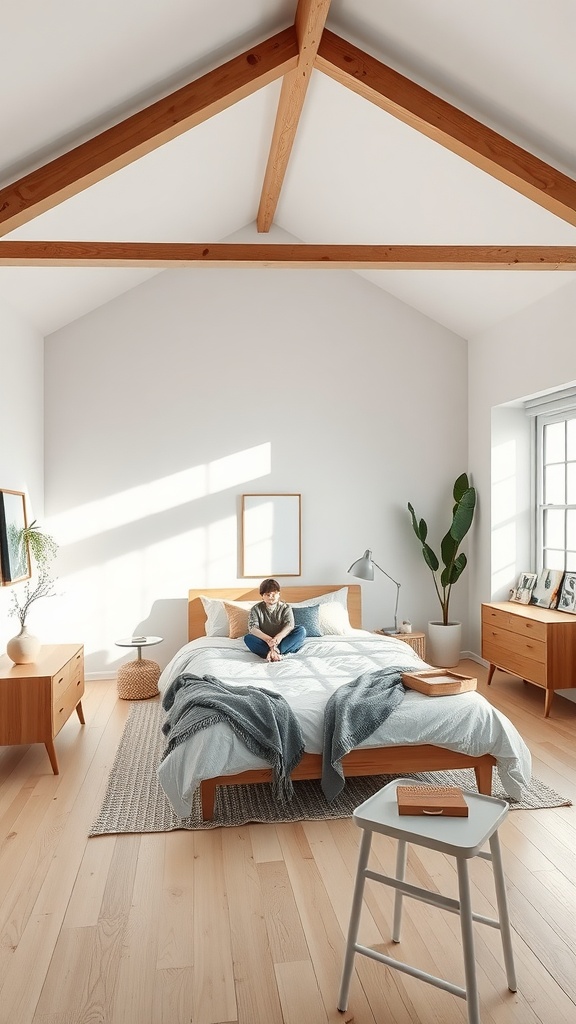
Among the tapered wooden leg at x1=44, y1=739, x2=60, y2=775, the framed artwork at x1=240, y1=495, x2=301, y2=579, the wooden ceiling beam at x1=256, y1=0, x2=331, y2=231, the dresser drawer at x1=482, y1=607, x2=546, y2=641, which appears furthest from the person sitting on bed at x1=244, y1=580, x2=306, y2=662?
the wooden ceiling beam at x1=256, y1=0, x2=331, y2=231

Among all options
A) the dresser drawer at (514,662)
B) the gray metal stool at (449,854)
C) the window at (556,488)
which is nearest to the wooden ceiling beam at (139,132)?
the window at (556,488)

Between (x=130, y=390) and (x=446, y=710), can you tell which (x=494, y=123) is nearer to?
(x=446, y=710)

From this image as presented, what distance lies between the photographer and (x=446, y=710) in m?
3.54

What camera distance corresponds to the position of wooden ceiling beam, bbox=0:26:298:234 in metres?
3.68

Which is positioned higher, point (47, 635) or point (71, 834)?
point (47, 635)

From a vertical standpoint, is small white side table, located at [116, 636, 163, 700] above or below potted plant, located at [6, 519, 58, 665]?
below

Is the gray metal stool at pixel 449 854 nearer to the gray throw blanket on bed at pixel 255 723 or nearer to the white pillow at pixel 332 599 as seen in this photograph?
the gray throw blanket on bed at pixel 255 723

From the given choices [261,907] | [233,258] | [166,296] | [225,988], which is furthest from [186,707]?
[166,296]

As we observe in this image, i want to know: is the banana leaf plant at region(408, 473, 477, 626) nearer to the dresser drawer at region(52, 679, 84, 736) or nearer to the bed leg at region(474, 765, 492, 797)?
the bed leg at region(474, 765, 492, 797)

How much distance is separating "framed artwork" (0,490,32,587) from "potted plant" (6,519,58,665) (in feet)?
0.16

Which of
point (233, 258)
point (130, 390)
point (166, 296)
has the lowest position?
point (130, 390)

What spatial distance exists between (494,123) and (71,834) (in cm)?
406

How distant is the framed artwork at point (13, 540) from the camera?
185 inches

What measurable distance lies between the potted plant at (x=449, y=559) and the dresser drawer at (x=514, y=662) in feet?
1.36
